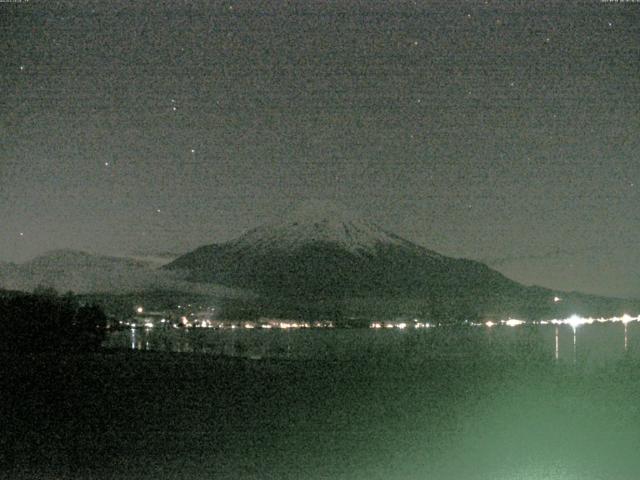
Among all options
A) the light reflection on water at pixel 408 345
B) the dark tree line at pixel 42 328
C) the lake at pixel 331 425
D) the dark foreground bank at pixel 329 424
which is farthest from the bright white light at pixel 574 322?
the dark foreground bank at pixel 329 424

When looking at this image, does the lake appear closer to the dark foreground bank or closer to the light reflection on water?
the dark foreground bank

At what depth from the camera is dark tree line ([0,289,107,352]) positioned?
41188 millimetres

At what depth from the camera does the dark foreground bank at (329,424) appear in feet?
33.2

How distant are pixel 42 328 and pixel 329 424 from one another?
111 feet

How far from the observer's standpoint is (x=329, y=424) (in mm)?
13250

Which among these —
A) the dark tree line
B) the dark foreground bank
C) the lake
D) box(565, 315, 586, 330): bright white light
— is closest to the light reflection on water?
the dark tree line

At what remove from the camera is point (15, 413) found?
47.7ft

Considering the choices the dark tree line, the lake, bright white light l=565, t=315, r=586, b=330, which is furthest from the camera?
bright white light l=565, t=315, r=586, b=330

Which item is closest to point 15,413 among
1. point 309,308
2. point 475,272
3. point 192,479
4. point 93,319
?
point 192,479

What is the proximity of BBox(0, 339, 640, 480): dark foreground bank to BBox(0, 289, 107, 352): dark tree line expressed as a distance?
20.4m

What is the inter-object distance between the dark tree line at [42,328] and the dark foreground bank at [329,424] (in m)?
20.4

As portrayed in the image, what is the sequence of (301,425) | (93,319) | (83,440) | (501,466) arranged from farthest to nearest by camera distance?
(93,319) < (301,425) < (83,440) < (501,466)

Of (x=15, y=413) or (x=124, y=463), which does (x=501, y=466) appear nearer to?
(x=124, y=463)

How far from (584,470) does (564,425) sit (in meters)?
3.25
